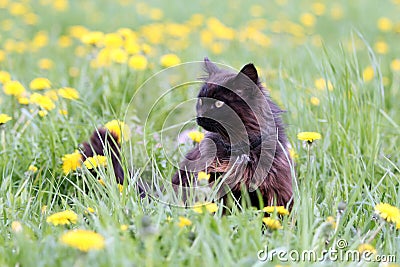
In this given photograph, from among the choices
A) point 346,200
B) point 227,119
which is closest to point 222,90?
point 227,119

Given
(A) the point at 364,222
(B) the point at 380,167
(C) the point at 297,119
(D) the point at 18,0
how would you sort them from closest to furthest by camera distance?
(A) the point at 364,222, (B) the point at 380,167, (C) the point at 297,119, (D) the point at 18,0

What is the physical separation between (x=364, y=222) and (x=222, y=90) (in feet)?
2.62

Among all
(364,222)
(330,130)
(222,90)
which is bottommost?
(364,222)

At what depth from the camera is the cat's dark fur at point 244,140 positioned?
8.64 feet

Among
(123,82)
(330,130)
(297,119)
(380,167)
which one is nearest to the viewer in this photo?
(380,167)

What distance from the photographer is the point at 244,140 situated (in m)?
2.67

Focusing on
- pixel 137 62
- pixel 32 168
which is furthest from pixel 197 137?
pixel 137 62

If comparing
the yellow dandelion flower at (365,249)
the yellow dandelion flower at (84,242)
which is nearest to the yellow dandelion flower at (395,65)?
the yellow dandelion flower at (365,249)

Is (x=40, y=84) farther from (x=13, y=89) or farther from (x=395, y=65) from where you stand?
(x=395, y=65)

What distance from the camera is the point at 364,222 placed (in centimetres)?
242

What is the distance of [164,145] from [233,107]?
67 centimetres

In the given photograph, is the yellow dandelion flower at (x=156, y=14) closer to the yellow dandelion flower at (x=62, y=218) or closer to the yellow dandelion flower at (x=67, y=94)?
the yellow dandelion flower at (x=67, y=94)

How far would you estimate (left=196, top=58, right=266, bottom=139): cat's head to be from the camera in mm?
2627

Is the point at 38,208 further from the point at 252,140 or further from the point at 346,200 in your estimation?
the point at 346,200
